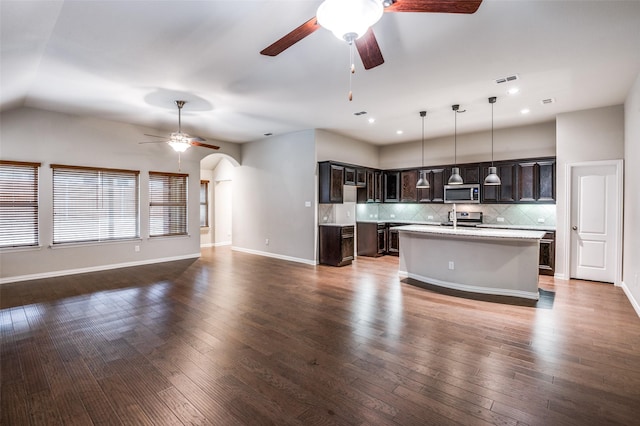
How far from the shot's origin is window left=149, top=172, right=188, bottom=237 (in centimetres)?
680

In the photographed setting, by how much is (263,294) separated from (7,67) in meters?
3.99

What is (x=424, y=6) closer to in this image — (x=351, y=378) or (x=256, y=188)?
(x=351, y=378)

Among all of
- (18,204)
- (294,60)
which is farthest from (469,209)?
(18,204)

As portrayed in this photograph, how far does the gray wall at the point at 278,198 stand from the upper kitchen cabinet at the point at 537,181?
4.24 metres

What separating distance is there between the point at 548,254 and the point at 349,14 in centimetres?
591

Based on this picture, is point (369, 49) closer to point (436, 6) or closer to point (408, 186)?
point (436, 6)

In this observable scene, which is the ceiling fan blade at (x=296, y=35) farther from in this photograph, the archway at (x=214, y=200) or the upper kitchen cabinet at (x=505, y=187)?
the archway at (x=214, y=200)

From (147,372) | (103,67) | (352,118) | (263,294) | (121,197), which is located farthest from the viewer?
(121,197)

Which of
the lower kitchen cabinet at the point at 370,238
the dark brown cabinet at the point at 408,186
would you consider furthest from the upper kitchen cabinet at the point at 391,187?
the lower kitchen cabinet at the point at 370,238

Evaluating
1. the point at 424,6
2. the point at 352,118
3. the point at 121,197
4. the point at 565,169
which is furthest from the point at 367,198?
the point at 424,6

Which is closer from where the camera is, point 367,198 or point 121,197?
point 121,197

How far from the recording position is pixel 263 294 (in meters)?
4.51

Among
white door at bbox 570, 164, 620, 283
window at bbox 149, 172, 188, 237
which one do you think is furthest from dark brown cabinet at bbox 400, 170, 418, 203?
window at bbox 149, 172, 188, 237

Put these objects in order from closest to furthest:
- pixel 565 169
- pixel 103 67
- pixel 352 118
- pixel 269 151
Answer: pixel 103 67 < pixel 565 169 < pixel 352 118 < pixel 269 151
